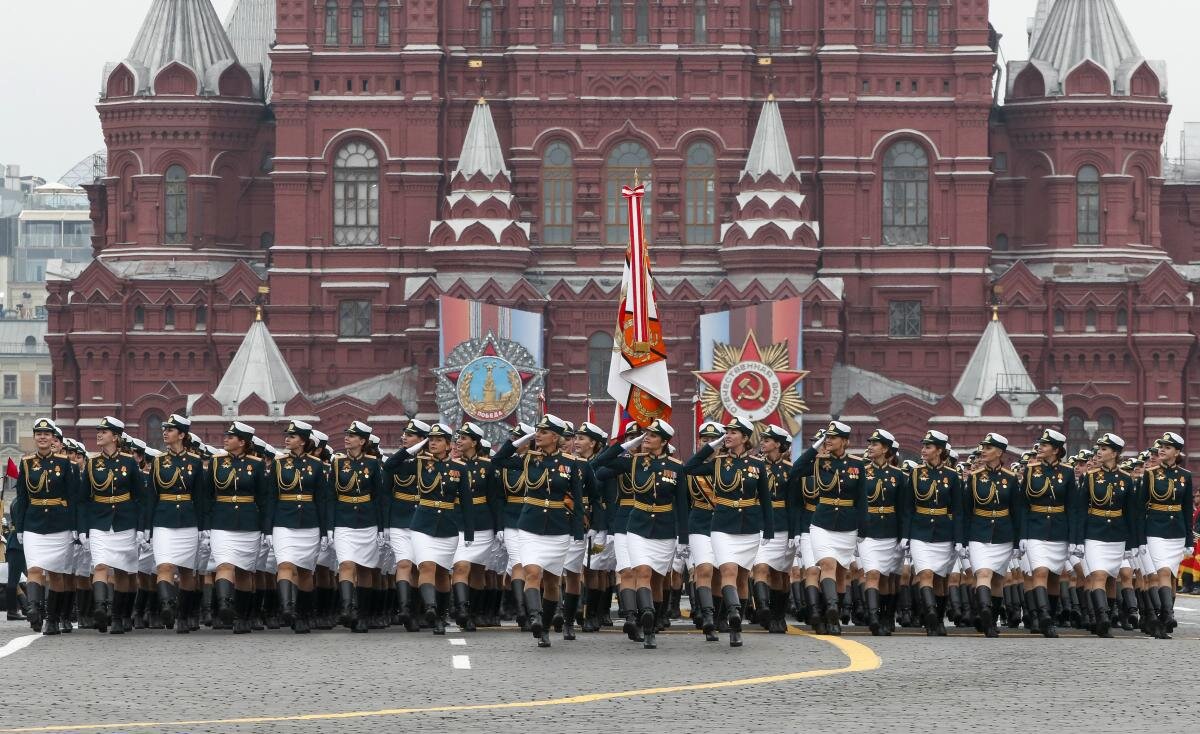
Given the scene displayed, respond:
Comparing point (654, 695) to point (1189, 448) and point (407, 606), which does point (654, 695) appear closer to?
point (407, 606)

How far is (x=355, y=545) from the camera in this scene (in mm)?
26594

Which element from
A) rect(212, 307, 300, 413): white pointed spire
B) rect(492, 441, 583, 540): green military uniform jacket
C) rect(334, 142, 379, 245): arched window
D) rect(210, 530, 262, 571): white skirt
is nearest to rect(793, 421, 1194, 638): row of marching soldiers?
rect(492, 441, 583, 540): green military uniform jacket

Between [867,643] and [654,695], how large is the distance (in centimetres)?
561

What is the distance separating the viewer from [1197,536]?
4147cm

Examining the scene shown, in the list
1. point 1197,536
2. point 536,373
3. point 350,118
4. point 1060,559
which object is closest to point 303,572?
point 1060,559

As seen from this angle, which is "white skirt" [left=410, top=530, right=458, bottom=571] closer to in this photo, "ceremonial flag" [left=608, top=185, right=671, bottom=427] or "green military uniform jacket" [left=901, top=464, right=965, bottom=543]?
"green military uniform jacket" [left=901, top=464, right=965, bottom=543]

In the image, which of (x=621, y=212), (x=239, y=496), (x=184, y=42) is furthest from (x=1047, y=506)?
(x=184, y=42)

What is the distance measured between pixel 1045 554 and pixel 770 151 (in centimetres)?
4273

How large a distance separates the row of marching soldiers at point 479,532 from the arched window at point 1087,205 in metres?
45.6

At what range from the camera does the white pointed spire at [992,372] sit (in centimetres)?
Result: 6762

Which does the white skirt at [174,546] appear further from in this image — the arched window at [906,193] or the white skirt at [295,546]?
the arched window at [906,193]

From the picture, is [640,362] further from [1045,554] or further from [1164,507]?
[1164,507]

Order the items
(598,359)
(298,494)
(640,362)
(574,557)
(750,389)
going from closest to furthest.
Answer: (574,557) < (298,494) < (640,362) < (750,389) < (598,359)

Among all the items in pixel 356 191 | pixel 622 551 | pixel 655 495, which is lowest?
pixel 622 551
